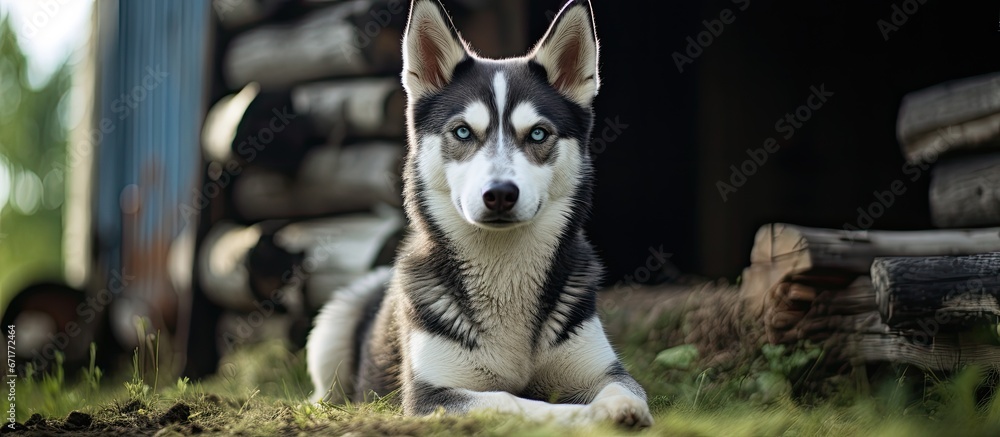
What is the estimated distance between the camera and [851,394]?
3539 millimetres

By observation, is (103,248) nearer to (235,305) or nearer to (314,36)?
(235,305)

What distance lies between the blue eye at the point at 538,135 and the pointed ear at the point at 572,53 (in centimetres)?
36

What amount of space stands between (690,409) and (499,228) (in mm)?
1110

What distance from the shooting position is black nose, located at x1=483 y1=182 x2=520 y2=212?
2.84 m

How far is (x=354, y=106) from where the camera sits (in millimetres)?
5910

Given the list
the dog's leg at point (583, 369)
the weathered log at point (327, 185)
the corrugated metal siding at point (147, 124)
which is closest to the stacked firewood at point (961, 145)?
the dog's leg at point (583, 369)

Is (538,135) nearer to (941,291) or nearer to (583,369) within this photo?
(583,369)

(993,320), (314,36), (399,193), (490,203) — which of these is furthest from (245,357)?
(993,320)

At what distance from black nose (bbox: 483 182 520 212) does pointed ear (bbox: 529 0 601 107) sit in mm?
782

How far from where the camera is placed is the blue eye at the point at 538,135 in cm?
316

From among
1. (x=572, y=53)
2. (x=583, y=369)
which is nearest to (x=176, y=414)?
(x=583, y=369)

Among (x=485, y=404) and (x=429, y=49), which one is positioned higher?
(x=429, y=49)

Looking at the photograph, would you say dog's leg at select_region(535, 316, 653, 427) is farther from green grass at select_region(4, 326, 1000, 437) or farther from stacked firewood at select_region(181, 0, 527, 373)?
stacked firewood at select_region(181, 0, 527, 373)

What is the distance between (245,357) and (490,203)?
134 inches
